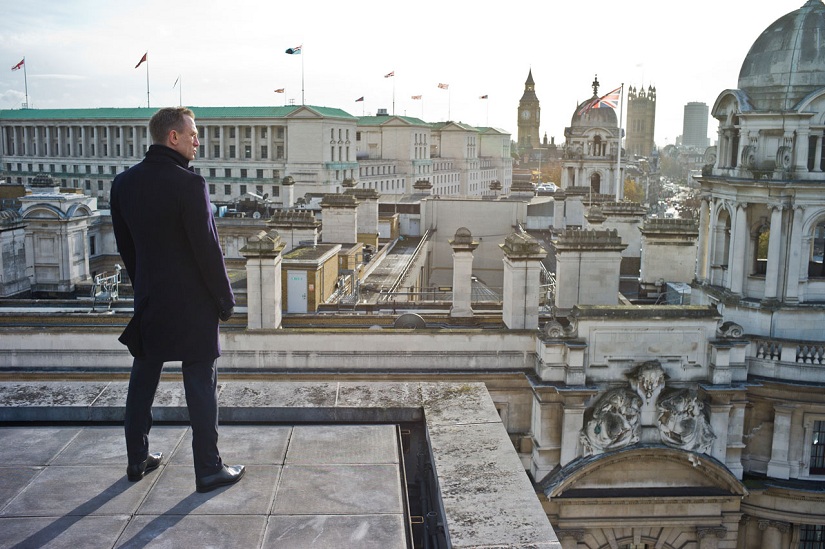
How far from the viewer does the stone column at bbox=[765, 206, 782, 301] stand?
2347 cm

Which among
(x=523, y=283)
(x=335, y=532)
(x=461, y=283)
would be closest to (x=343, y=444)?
(x=335, y=532)

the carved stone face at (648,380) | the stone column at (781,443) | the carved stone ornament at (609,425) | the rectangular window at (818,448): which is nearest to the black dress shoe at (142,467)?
the carved stone ornament at (609,425)

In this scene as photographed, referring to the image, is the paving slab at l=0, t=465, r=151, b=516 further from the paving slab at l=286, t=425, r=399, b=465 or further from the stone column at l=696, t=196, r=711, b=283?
the stone column at l=696, t=196, r=711, b=283

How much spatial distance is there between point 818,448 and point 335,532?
63.9 ft

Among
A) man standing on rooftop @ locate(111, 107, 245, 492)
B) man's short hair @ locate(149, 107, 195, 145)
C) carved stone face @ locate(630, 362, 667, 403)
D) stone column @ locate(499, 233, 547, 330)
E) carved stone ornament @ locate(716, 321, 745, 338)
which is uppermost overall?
man's short hair @ locate(149, 107, 195, 145)

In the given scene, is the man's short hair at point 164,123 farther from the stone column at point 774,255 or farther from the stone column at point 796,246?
the stone column at point 796,246

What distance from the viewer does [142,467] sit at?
23.2 ft

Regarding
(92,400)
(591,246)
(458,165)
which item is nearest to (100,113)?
(458,165)

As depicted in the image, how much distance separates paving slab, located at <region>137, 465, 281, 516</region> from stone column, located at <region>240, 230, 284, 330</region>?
48.8ft

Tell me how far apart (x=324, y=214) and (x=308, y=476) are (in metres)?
28.9

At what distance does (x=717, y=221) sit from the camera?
25641mm

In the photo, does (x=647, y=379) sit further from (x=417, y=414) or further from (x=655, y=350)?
(x=417, y=414)

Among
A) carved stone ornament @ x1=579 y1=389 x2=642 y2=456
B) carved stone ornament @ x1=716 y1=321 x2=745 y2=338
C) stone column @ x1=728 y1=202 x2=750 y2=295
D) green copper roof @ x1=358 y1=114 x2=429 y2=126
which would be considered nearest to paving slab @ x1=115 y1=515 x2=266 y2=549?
carved stone ornament @ x1=579 y1=389 x2=642 y2=456

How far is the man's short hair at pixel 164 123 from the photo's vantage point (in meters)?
7.15
